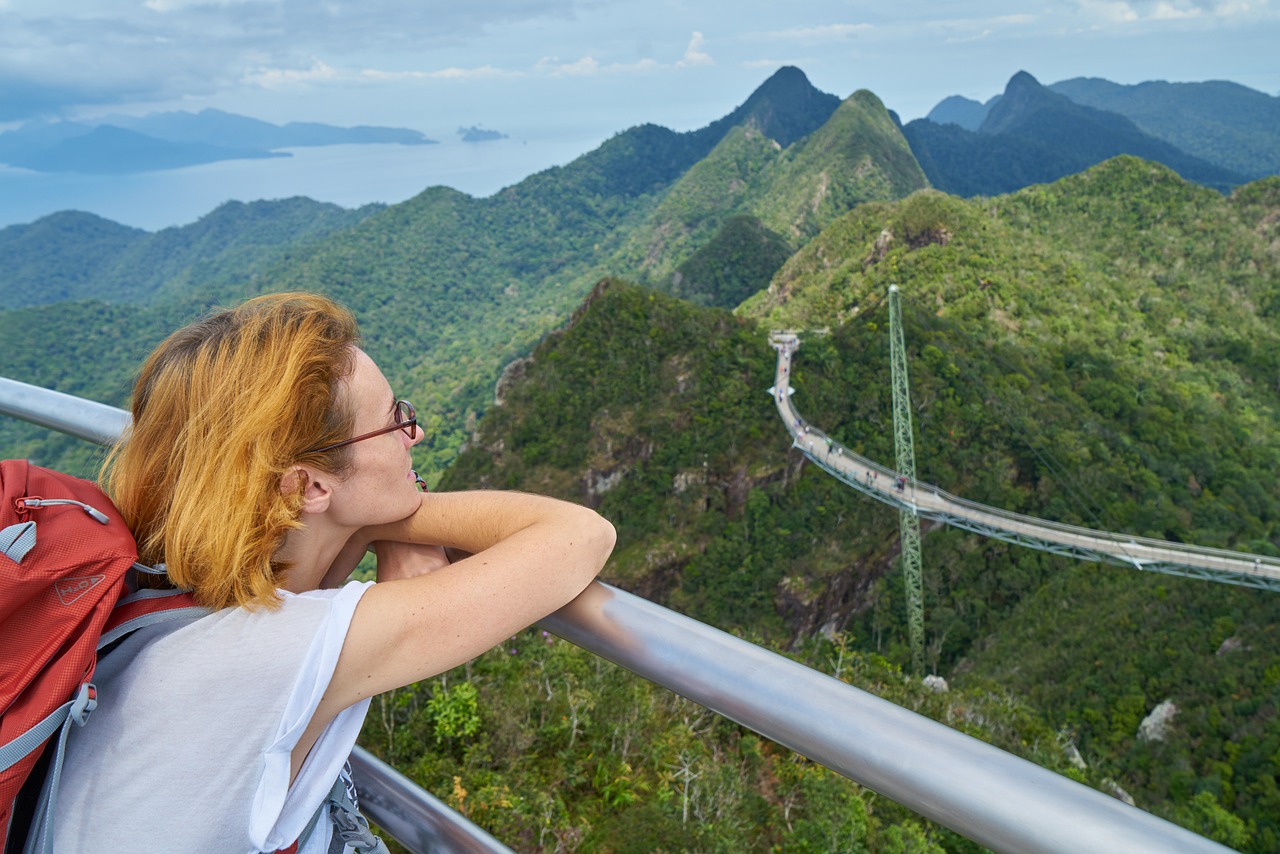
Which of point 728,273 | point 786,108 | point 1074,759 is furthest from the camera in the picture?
point 786,108

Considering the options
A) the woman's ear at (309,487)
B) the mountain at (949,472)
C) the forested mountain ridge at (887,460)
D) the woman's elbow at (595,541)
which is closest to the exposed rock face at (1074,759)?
the forested mountain ridge at (887,460)

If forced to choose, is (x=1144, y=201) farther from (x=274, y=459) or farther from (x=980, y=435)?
(x=274, y=459)

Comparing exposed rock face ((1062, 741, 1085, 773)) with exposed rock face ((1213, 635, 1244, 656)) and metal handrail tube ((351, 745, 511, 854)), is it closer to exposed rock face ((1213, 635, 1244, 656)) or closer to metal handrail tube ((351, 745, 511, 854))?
exposed rock face ((1213, 635, 1244, 656))

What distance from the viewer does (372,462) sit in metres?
1.24

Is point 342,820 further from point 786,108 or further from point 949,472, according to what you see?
point 786,108

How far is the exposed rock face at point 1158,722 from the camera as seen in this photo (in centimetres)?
1992

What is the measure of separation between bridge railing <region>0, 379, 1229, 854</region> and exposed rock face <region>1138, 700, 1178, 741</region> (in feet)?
79.3

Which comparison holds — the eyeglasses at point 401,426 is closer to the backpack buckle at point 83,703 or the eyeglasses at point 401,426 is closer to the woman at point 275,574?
the woman at point 275,574

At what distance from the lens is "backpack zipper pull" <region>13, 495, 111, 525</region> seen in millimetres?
882

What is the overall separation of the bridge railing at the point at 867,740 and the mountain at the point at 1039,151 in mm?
136602

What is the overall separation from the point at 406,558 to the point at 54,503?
548mm

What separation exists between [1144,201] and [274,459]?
2602 inches

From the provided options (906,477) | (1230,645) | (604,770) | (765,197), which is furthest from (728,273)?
(604,770)

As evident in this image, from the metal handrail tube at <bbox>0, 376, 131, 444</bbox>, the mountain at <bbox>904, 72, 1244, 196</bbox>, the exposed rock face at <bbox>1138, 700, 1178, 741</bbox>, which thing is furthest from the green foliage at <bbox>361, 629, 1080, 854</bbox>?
the mountain at <bbox>904, 72, 1244, 196</bbox>
